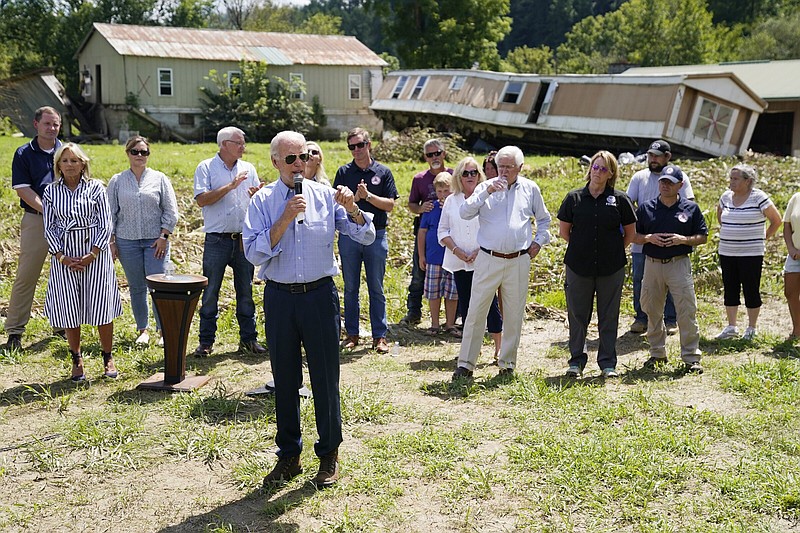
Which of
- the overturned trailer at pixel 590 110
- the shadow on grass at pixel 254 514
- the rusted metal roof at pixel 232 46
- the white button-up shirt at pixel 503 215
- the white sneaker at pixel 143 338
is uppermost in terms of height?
the rusted metal roof at pixel 232 46

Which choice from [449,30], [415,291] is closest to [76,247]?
[415,291]

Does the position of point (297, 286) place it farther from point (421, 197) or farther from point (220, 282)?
point (421, 197)

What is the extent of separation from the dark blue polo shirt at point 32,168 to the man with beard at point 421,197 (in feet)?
11.7

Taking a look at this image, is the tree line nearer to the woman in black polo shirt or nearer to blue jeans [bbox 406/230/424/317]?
blue jeans [bbox 406/230/424/317]

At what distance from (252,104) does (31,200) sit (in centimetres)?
2855

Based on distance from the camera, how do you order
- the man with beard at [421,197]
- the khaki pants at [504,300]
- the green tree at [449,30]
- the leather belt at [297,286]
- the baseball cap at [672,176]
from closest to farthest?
the leather belt at [297,286] → the khaki pants at [504,300] → the baseball cap at [672,176] → the man with beard at [421,197] → the green tree at [449,30]

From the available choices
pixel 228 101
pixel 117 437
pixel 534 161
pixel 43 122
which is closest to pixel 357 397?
pixel 117 437

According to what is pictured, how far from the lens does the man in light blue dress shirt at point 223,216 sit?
728 centimetres

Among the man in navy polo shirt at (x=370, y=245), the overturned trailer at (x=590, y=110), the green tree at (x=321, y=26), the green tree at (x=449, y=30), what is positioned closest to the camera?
the man in navy polo shirt at (x=370, y=245)

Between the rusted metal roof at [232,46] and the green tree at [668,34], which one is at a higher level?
the green tree at [668,34]

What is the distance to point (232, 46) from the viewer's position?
37406 mm

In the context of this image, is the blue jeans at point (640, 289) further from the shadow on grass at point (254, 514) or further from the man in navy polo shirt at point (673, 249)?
the shadow on grass at point (254, 514)

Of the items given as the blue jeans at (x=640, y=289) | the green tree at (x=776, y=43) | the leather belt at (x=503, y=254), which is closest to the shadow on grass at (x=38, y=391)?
the leather belt at (x=503, y=254)

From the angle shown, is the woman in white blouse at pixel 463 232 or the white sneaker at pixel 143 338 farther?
the white sneaker at pixel 143 338
